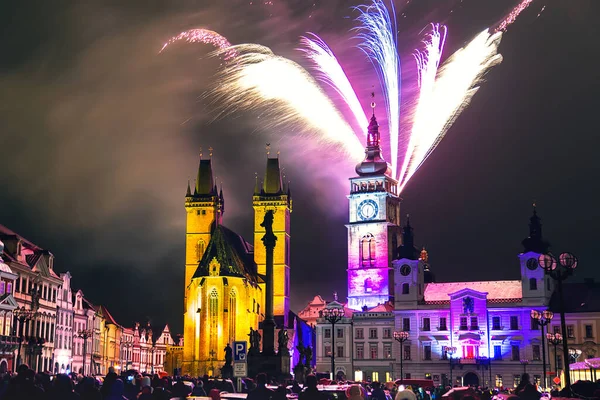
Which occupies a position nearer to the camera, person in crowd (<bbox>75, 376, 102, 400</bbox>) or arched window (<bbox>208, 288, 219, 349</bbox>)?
person in crowd (<bbox>75, 376, 102, 400</bbox>)

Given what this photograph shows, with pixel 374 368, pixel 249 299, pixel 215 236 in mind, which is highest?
pixel 215 236

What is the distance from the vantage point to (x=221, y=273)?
354 feet

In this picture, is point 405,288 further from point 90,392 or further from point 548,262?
point 90,392

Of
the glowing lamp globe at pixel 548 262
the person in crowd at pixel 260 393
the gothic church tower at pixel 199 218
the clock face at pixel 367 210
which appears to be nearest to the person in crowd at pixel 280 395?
the person in crowd at pixel 260 393

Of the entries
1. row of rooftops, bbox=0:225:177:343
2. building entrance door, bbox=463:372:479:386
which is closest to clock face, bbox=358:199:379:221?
building entrance door, bbox=463:372:479:386

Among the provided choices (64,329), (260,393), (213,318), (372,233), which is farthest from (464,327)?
(260,393)

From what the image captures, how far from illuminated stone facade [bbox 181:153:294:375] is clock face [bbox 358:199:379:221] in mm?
16139

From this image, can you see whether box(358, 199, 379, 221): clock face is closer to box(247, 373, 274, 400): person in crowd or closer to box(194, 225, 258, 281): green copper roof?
box(194, 225, 258, 281): green copper roof

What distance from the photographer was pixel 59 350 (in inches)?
3201

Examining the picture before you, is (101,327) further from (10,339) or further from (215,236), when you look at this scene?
(10,339)

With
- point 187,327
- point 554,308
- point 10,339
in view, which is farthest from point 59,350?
point 554,308

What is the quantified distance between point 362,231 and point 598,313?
33010 millimetres

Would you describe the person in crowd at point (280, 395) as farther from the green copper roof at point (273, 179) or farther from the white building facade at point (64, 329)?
the green copper roof at point (273, 179)

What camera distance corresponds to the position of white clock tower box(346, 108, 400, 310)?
108 meters
